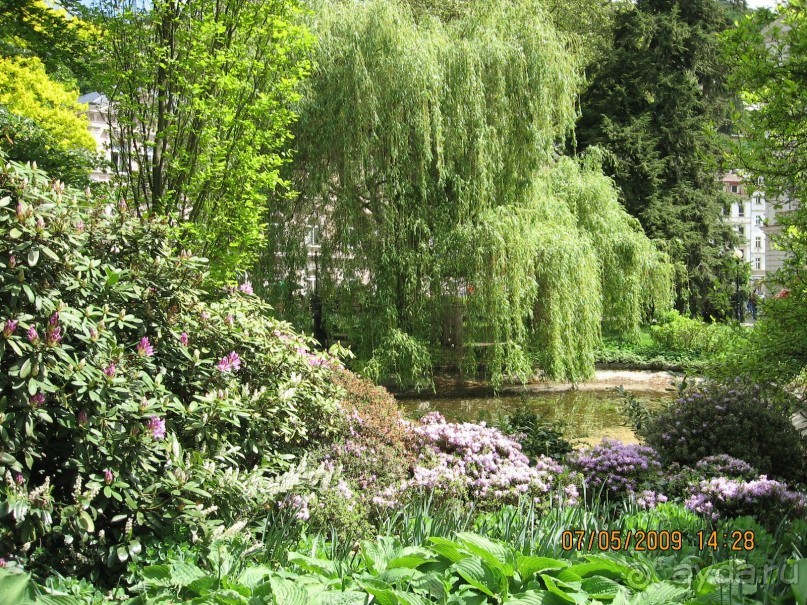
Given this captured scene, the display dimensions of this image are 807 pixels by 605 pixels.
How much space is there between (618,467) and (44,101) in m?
18.5

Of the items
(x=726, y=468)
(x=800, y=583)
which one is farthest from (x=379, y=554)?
(x=726, y=468)

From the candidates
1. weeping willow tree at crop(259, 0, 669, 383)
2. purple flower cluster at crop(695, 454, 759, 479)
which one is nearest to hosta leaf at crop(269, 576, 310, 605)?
purple flower cluster at crop(695, 454, 759, 479)

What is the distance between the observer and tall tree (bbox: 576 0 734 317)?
2542cm

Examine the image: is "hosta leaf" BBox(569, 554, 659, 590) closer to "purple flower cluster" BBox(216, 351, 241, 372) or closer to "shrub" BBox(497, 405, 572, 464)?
"purple flower cluster" BBox(216, 351, 241, 372)

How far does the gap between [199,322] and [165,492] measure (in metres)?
1.15

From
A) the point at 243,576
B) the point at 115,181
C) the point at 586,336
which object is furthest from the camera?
the point at 586,336

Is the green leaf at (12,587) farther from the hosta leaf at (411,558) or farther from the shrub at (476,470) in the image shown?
the shrub at (476,470)

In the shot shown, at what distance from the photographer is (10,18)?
10.7m

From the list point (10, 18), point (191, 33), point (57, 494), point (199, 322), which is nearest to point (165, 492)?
point (57, 494)

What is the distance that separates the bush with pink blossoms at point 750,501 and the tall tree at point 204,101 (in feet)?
16.9

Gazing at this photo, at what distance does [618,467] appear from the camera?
5.61 meters

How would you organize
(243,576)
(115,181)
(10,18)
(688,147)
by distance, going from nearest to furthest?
(243,576) < (115,181) < (10,18) < (688,147)

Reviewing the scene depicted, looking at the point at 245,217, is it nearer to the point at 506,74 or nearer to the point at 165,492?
the point at 165,492

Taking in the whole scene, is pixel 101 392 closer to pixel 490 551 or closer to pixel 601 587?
pixel 490 551
